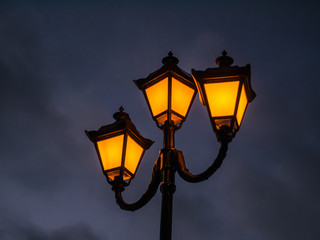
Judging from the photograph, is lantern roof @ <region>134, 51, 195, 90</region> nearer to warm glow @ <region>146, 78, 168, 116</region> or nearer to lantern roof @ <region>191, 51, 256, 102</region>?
warm glow @ <region>146, 78, 168, 116</region>

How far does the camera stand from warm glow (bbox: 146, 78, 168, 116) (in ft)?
17.2

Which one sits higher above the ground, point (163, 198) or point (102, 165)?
point (102, 165)

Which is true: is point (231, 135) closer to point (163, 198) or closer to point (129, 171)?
point (163, 198)

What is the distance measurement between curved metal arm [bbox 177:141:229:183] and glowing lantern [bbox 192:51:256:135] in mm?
210

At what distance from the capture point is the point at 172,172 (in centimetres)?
509

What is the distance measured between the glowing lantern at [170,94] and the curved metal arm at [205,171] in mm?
459

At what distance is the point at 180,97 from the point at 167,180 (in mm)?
1004

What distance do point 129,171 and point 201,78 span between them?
163cm

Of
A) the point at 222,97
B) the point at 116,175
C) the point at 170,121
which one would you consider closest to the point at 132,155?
the point at 116,175

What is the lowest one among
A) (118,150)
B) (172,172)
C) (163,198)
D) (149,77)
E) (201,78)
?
(163,198)

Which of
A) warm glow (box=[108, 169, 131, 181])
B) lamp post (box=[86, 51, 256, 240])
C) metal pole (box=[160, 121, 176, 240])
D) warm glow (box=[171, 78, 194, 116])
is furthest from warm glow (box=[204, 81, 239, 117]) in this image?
warm glow (box=[108, 169, 131, 181])

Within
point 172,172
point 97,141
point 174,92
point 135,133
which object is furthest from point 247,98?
point 97,141

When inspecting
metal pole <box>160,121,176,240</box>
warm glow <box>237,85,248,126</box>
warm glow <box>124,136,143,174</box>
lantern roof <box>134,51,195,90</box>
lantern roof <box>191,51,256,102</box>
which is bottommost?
metal pole <box>160,121,176,240</box>

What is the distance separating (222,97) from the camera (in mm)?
4723
